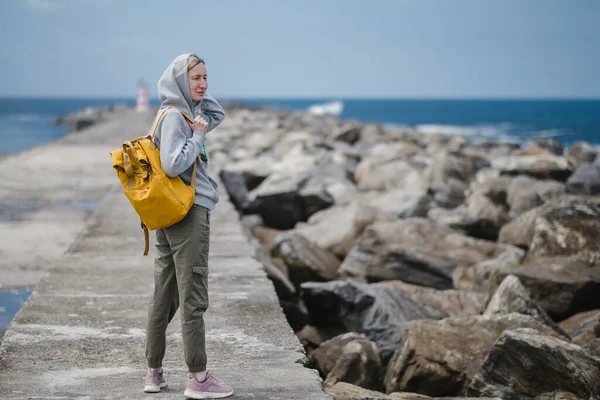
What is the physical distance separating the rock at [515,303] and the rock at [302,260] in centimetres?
189

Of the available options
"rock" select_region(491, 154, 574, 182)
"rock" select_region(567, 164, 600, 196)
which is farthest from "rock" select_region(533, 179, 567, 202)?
"rock" select_region(491, 154, 574, 182)

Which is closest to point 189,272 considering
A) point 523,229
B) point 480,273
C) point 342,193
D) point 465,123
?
point 480,273

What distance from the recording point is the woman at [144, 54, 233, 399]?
116 inches

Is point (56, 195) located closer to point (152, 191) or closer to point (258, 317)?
point (258, 317)

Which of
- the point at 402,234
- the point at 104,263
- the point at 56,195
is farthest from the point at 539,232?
the point at 56,195

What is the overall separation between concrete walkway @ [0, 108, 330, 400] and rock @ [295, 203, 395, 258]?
1.90 metres

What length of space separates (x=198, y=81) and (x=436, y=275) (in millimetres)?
4187

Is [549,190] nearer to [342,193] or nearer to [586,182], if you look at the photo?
[586,182]

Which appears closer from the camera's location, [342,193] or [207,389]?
[207,389]

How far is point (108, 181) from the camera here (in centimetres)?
1116

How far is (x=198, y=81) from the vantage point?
9.83 ft

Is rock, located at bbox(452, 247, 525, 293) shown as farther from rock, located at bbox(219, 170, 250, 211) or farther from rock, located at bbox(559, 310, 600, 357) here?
rock, located at bbox(219, 170, 250, 211)

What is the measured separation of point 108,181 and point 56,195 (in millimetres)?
1318

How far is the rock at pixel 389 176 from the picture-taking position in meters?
11.6
